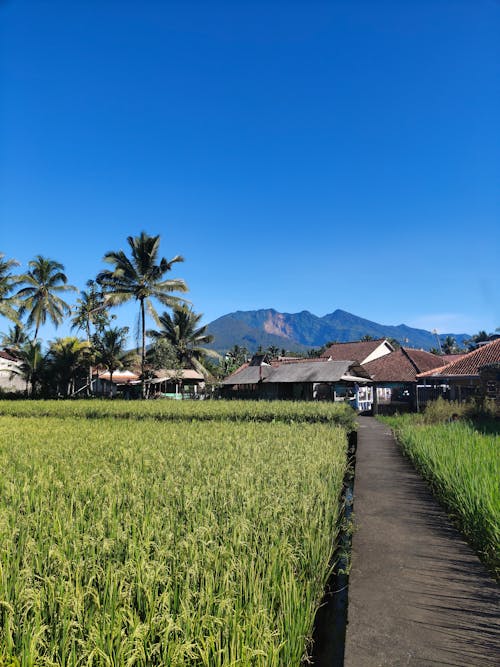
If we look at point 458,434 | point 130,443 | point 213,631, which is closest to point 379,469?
point 458,434

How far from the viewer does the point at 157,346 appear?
113 ft

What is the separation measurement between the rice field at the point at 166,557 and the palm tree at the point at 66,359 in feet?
86.3

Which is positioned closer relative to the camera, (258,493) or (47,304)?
(258,493)

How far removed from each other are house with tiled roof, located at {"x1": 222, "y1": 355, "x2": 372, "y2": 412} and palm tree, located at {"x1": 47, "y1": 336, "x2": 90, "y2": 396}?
11028 millimetres

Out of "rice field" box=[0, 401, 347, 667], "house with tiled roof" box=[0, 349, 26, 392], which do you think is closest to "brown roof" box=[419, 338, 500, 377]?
"rice field" box=[0, 401, 347, 667]

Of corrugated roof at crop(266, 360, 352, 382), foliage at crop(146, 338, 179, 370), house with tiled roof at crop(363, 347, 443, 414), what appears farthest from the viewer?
foliage at crop(146, 338, 179, 370)

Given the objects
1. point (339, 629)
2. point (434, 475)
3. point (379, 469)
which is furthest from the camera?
point (379, 469)

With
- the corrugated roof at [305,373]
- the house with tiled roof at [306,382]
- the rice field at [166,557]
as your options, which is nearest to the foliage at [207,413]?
the corrugated roof at [305,373]

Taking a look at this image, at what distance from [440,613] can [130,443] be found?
648 centimetres

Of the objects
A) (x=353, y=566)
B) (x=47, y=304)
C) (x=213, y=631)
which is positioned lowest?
(x=353, y=566)

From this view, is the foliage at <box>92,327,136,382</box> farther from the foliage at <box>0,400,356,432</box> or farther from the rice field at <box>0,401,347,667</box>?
the rice field at <box>0,401,347,667</box>

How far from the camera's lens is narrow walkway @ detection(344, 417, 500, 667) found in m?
2.42

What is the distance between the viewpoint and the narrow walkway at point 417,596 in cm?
242

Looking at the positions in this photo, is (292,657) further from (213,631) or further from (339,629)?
(339,629)
